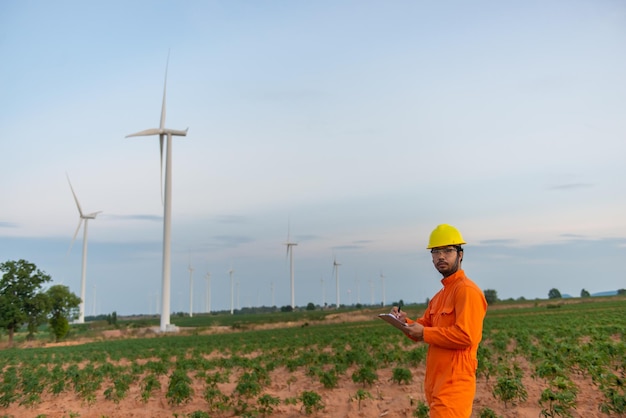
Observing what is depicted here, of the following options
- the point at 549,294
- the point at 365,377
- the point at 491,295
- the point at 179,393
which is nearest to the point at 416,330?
the point at 365,377

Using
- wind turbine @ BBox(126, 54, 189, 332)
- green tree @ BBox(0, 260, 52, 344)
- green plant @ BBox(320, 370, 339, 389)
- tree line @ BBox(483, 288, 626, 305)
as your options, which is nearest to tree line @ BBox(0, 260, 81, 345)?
green tree @ BBox(0, 260, 52, 344)

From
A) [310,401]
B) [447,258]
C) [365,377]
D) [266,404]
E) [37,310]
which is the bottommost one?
[266,404]

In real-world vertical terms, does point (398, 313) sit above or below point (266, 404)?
above

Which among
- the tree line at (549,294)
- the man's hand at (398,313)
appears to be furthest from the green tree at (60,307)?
the tree line at (549,294)

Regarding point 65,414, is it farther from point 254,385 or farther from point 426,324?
point 426,324

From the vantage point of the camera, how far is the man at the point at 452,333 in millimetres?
5066

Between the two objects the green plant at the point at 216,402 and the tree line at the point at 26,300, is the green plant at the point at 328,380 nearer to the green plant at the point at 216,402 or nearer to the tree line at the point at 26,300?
the green plant at the point at 216,402

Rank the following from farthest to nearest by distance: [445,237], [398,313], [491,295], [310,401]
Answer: [491,295] < [310,401] < [398,313] < [445,237]

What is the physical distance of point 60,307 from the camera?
60.3 m

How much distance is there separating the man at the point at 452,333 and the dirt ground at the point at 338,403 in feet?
23.6

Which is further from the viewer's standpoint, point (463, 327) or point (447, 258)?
point (447, 258)

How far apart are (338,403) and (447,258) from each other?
9.72m

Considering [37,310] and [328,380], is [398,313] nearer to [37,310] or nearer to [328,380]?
[328,380]

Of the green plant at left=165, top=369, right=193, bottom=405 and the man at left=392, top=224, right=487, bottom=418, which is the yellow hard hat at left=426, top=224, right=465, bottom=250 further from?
the green plant at left=165, top=369, right=193, bottom=405
